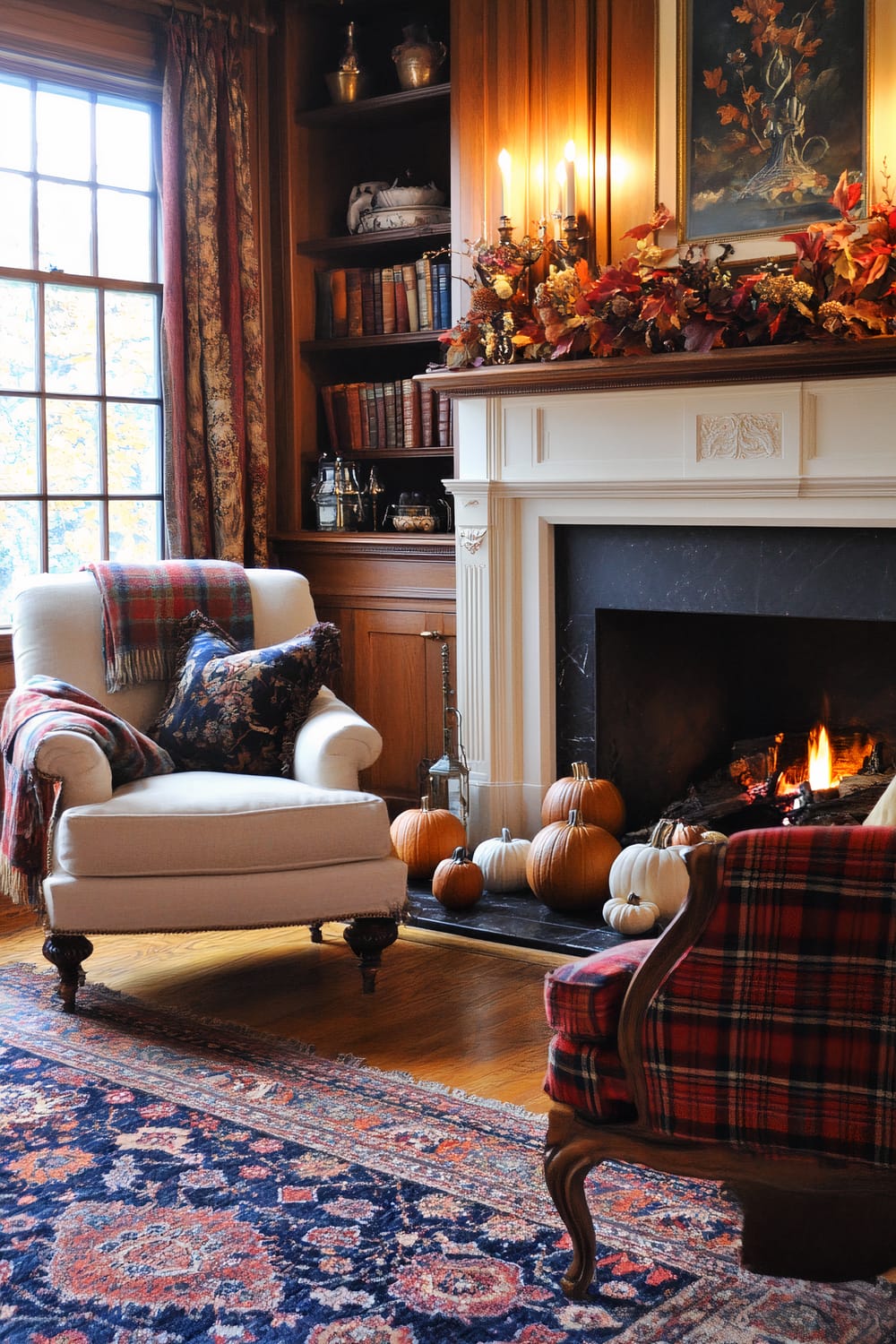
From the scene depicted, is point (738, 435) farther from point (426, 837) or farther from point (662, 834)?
point (426, 837)

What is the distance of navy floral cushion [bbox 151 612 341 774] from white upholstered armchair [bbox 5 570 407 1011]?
7.1 inches

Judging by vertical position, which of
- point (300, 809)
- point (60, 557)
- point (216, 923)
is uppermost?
point (60, 557)

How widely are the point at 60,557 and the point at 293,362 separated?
1074 mm

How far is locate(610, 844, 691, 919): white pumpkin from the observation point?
3641mm

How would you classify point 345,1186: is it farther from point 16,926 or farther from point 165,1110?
point 16,926

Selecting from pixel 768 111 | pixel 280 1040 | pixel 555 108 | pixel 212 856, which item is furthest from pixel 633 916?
pixel 555 108

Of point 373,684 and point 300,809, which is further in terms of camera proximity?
point 373,684

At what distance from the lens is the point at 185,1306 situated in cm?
197

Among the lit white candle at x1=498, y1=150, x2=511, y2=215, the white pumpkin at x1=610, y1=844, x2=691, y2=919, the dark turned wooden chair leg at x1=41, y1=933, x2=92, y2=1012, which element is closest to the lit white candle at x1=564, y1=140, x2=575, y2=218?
the lit white candle at x1=498, y1=150, x2=511, y2=215

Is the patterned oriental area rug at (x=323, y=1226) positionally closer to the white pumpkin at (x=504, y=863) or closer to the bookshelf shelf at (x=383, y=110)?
the white pumpkin at (x=504, y=863)

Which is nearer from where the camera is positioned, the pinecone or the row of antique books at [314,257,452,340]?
the pinecone

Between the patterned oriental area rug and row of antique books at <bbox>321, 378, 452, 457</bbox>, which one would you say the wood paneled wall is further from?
the patterned oriental area rug

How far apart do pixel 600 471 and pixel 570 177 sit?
0.83 meters

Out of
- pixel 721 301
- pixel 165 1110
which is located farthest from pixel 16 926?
pixel 721 301
